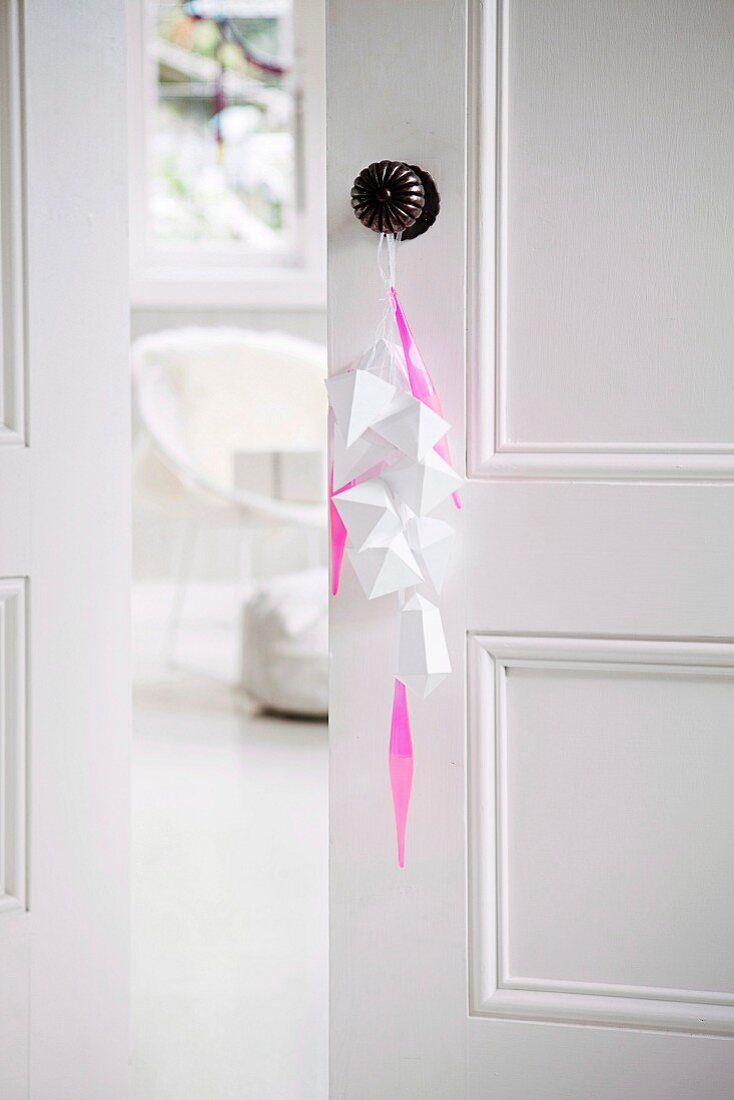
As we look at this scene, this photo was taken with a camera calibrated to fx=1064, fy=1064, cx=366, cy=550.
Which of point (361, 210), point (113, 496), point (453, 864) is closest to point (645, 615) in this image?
point (453, 864)

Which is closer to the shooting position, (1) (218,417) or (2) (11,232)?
(2) (11,232)

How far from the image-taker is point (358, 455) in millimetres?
979

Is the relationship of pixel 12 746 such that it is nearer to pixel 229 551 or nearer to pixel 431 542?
pixel 431 542

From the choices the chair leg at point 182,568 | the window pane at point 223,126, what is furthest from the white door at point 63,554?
the window pane at point 223,126

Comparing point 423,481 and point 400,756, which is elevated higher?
point 423,481

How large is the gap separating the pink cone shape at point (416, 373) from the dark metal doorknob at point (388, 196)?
0.21 feet

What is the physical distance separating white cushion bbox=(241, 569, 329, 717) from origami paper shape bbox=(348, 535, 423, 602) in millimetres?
1724

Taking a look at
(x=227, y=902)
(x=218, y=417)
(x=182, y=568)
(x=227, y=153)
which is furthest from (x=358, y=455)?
(x=227, y=153)

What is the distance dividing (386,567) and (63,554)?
403mm

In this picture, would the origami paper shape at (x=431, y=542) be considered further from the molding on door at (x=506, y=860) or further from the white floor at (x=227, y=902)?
the white floor at (x=227, y=902)

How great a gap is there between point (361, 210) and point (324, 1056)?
1013 millimetres

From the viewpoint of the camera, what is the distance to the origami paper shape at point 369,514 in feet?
3.14

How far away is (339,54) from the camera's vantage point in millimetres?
1022

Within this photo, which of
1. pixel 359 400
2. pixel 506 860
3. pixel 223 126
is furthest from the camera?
pixel 223 126
